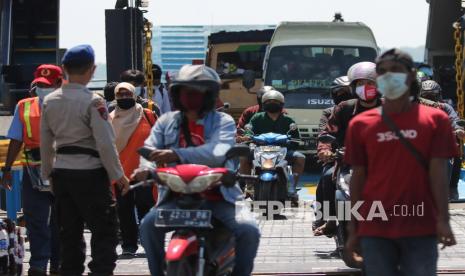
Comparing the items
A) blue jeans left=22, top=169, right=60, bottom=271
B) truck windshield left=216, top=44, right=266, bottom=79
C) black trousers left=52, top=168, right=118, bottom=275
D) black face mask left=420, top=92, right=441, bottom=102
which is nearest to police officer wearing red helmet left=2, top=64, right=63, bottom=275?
blue jeans left=22, top=169, right=60, bottom=271

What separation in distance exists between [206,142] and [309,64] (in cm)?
1462

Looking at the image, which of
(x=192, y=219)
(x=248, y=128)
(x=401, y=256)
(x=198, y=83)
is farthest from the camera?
(x=248, y=128)

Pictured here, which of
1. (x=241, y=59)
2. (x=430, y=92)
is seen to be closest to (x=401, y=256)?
(x=430, y=92)

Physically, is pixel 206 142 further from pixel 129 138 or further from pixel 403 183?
Result: pixel 129 138

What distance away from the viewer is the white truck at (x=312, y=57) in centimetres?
2206

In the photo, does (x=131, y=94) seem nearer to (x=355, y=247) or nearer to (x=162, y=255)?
(x=162, y=255)

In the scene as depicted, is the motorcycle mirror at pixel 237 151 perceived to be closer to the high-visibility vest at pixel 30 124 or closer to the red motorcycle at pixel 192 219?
the red motorcycle at pixel 192 219

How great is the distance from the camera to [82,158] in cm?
900

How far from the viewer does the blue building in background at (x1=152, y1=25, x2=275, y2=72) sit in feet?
185

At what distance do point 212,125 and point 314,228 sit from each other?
400cm

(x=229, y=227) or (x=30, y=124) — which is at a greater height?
(x=30, y=124)

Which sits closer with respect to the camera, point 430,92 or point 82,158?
point 82,158

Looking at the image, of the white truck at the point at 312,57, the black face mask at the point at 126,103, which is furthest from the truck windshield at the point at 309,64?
the black face mask at the point at 126,103

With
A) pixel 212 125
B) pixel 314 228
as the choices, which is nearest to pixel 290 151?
pixel 314 228
